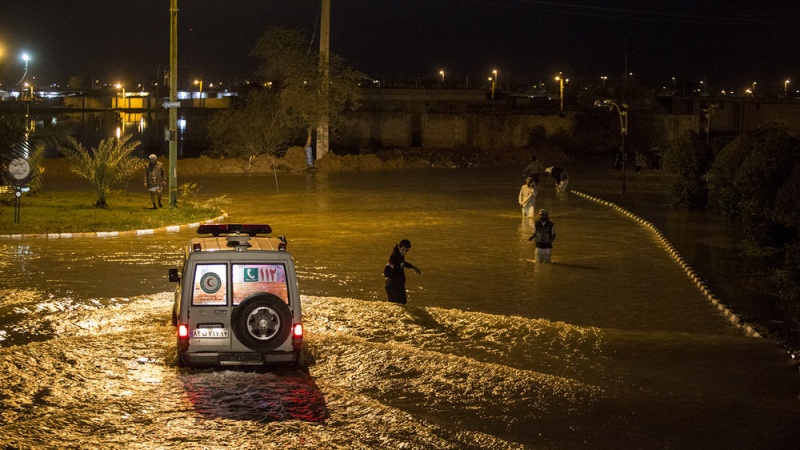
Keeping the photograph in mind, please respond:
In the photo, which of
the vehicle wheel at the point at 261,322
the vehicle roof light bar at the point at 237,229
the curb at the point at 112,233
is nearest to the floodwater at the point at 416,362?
the vehicle wheel at the point at 261,322

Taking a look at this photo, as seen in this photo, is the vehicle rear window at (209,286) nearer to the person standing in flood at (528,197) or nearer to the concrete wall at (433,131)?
the person standing in flood at (528,197)

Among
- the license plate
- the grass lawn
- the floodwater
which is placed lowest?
the floodwater

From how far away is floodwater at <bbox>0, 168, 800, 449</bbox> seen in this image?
29.9 feet

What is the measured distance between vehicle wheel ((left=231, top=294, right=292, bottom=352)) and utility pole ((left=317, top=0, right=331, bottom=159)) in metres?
39.6

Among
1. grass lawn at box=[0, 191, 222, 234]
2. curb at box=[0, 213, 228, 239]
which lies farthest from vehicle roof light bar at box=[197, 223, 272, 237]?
grass lawn at box=[0, 191, 222, 234]

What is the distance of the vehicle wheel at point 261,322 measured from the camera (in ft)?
34.1

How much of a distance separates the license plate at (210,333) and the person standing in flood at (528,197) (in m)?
17.5

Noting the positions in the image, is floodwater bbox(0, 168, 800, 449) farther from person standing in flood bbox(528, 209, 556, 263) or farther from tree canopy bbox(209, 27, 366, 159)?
tree canopy bbox(209, 27, 366, 159)

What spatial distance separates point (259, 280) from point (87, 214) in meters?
16.3

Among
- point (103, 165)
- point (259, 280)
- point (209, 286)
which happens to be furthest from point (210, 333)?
point (103, 165)

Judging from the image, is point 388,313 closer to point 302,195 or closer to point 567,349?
point 567,349

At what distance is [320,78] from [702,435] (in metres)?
42.2

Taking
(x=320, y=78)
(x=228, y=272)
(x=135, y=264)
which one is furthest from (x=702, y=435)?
(x=320, y=78)

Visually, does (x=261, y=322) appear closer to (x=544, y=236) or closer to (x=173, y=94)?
(x=544, y=236)
